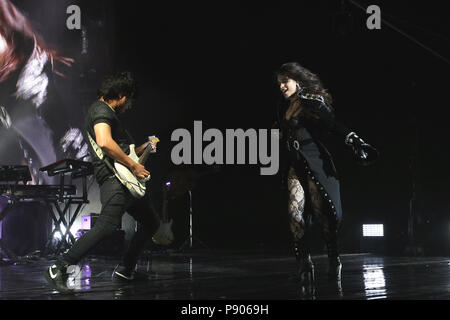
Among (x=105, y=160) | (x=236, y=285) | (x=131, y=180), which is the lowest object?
(x=236, y=285)

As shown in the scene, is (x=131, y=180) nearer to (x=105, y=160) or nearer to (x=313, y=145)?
A: (x=105, y=160)

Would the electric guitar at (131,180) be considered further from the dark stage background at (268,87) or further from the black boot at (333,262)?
the dark stage background at (268,87)

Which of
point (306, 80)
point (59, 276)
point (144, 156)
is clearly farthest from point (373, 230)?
point (59, 276)

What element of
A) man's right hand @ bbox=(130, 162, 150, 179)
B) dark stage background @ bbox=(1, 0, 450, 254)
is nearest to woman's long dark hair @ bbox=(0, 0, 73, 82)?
dark stage background @ bbox=(1, 0, 450, 254)

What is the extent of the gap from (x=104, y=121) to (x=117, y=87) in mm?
328

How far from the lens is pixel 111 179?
3438 millimetres

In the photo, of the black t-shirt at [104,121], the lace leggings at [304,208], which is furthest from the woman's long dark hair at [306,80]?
the black t-shirt at [104,121]

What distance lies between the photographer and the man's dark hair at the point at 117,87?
3.57 meters

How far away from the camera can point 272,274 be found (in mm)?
4590

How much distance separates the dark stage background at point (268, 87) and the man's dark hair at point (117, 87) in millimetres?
4844

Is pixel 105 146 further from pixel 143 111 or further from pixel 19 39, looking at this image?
pixel 143 111

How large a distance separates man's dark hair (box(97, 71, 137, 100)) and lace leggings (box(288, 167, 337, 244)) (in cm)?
122
